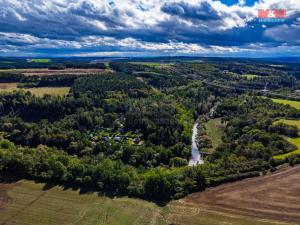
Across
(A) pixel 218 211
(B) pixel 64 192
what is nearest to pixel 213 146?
(A) pixel 218 211

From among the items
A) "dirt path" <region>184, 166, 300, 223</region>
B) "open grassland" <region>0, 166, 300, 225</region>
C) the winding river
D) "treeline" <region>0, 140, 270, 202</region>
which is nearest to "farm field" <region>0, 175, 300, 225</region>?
"open grassland" <region>0, 166, 300, 225</region>

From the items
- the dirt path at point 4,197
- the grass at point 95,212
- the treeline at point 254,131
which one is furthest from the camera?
the treeline at point 254,131

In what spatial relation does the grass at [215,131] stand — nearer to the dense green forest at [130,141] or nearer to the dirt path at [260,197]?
the dense green forest at [130,141]

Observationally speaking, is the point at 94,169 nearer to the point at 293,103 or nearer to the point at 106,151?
the point at 106,151

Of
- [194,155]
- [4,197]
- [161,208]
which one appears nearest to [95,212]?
[161,208]

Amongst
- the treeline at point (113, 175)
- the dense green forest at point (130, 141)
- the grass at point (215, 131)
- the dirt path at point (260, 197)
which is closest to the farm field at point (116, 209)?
the dirt path at point (260, 197)

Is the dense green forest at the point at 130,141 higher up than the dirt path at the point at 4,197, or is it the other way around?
the dense green forest at the point at 130,141
